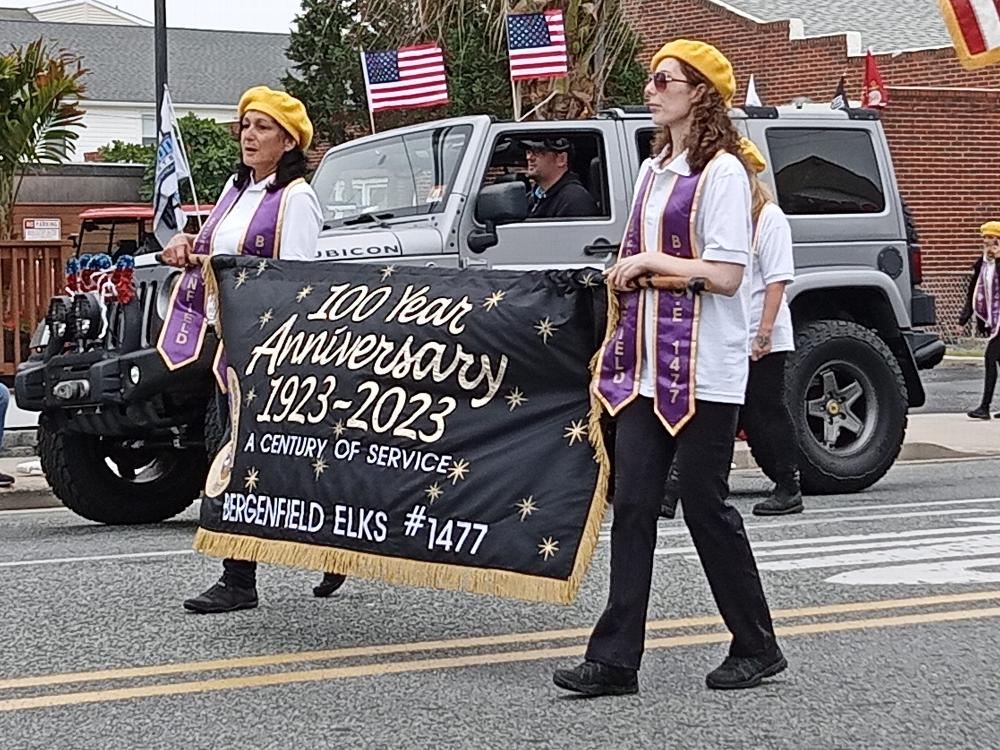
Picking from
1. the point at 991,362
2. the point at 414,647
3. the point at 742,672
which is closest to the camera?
the point at 742,672

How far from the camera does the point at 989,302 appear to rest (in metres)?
16.4

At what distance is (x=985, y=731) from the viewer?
5316mm

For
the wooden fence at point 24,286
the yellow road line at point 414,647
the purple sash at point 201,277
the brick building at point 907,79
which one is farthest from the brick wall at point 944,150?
the purple sash at point 201,277

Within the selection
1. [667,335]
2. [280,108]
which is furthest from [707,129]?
[280,108]

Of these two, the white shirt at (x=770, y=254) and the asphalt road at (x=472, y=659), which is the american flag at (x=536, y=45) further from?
the asphalt road at (x=472, y=659)

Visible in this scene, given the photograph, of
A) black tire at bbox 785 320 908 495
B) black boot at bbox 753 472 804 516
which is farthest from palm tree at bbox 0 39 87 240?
black boot at bbox 753 472 804 516

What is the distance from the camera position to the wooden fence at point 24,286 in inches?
603

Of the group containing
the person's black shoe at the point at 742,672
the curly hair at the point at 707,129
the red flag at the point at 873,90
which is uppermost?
the red flag at the point at 873,90

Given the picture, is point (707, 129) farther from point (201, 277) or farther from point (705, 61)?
Answer: point (201, 277)

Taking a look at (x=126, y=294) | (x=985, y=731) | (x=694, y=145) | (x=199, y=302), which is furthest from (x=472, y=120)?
(x=985, y=731)

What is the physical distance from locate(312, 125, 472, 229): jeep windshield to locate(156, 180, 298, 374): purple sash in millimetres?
3049

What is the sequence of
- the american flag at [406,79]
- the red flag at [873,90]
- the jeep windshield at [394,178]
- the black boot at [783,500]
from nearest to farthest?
the black boot at [783,500] < the jeep windshield at [394,178] < the american flag at [406,79] < the red flag at [873,90]

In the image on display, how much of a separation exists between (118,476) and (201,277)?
291 centimetres

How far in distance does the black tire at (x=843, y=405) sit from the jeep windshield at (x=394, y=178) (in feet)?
7.65
